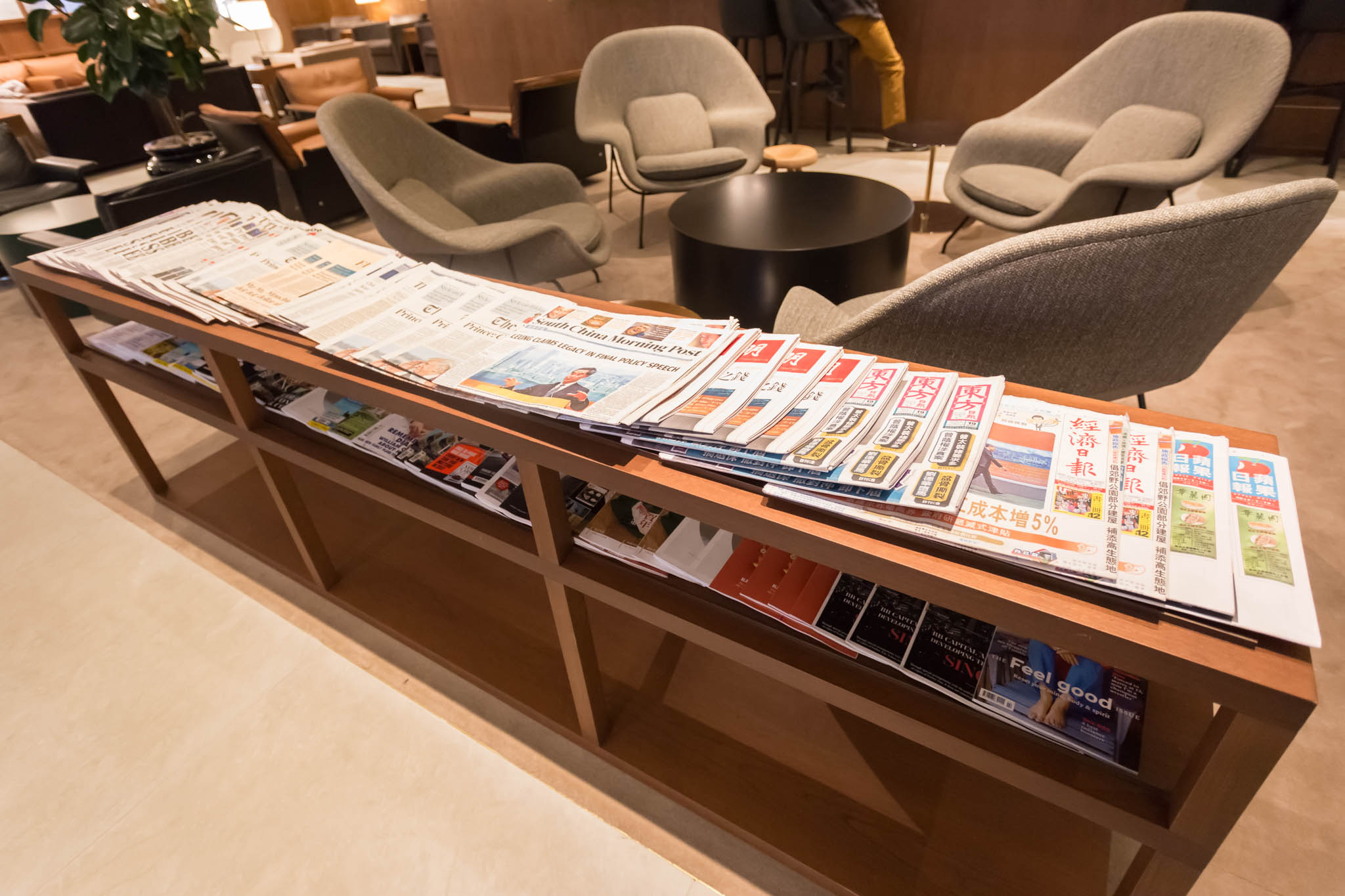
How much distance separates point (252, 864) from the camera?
1.13 m

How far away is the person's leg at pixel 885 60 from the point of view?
164 inches

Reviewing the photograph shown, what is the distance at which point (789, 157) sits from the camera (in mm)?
3184

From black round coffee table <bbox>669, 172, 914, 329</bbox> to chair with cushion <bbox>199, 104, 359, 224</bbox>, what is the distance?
6.60 ft

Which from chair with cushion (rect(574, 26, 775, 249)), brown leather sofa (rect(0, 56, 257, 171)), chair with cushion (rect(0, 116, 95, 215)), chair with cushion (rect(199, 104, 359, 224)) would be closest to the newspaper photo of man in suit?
chair with cushion (rect(574, 26, 775, 249))

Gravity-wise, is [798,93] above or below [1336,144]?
above

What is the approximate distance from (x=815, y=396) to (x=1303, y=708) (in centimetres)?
49

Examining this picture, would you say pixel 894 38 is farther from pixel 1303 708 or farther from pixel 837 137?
pixel 1303 708

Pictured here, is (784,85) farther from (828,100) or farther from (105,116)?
(105,116)

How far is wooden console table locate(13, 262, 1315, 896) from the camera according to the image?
602 millimetres

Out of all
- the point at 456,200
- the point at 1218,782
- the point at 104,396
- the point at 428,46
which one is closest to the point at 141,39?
the point at 456,200

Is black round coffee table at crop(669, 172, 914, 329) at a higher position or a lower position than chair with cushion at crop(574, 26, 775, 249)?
lower

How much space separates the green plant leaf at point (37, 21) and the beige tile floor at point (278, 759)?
2011mm

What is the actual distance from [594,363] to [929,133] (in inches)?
111

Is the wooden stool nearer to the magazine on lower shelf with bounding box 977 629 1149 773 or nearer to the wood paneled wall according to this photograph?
the wood paneled wall
